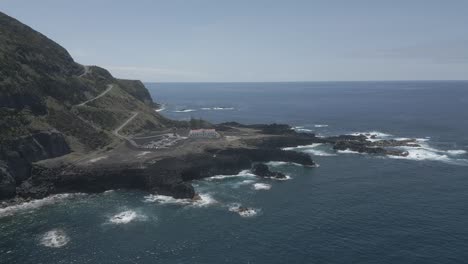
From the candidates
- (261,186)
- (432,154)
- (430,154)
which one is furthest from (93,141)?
(432,154)

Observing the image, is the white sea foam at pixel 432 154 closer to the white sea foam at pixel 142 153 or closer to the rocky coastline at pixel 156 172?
the rocky coastline at pixel 156 172

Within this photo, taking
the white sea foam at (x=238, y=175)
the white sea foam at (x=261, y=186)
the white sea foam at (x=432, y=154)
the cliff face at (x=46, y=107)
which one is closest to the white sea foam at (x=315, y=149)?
the white sea foam at (x=432, y=154)

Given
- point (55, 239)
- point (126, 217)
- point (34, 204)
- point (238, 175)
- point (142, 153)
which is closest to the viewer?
point (55, 239)

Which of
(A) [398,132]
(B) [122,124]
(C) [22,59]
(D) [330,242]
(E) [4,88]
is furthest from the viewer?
(A) [398,132]

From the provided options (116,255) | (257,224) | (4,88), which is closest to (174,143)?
(4,88)

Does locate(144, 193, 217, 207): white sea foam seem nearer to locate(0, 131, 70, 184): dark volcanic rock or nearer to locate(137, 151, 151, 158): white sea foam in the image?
locate(137, 151, 151, 158): white sea foam

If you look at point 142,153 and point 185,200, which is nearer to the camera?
point 185,200

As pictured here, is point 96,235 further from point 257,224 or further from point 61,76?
point 61,76

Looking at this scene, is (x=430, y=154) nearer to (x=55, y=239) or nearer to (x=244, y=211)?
(x=244, y=211)
